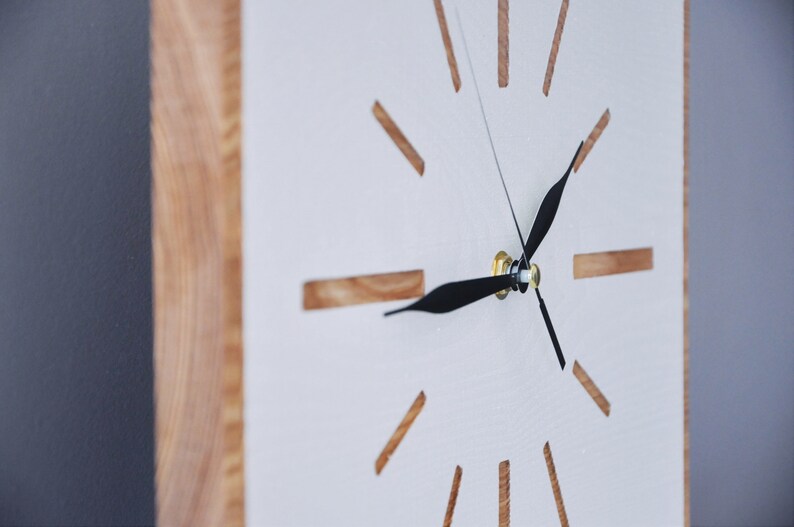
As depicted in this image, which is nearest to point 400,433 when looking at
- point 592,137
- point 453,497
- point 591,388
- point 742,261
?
point 453,497

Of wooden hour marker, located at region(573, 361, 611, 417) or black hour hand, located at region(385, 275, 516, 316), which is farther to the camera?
wooden hour marker, located at region(573, 361, 611, 417)

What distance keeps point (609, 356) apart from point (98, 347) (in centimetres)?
62

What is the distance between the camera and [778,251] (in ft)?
5.33

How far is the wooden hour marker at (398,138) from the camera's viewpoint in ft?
2.47

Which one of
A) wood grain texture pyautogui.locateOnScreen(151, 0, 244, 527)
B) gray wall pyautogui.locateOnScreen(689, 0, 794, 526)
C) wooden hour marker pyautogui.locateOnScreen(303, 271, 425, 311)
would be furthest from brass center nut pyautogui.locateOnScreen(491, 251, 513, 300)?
gray wall pyautogui.locateOnScreen(689, 0, 794, 526)

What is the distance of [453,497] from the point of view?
859 millimetres

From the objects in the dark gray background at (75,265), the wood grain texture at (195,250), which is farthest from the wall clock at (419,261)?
the dark gray background at (75,265)

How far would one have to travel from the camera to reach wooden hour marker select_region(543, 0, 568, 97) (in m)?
0.96

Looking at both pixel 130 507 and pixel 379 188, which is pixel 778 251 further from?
pixel 130 507

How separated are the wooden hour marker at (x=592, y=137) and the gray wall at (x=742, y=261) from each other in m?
0.49

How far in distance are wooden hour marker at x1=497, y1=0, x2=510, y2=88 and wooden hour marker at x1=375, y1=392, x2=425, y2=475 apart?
0.34m

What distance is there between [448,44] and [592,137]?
0.28 metres

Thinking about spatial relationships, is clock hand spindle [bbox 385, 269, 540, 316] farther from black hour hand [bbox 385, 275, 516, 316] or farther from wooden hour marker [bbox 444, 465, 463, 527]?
wooden hour marker [bbox 444, 465, 463, 527]

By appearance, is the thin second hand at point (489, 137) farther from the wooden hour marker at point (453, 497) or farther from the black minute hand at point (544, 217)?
the wooden hour marker at point (453, 497)
